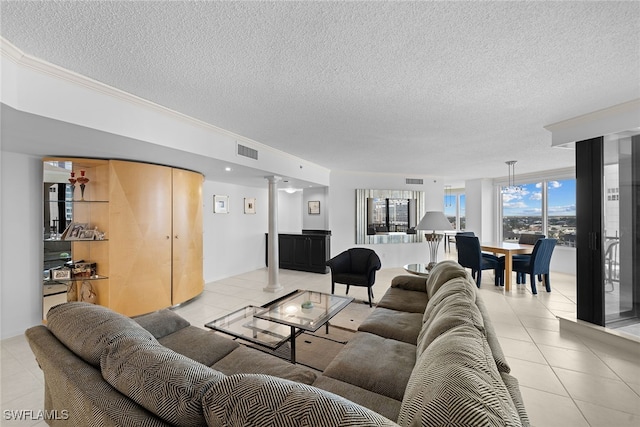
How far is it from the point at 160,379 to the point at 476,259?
17.3 feet

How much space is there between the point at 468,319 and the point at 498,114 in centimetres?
250

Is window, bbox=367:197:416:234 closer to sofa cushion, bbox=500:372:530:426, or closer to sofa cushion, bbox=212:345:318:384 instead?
sofa cushion, bbox=212:345:318:384

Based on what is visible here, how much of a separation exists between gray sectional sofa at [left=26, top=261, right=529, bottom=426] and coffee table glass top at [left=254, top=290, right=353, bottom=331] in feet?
2.00

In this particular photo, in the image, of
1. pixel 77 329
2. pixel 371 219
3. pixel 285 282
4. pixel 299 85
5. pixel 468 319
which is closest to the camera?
pixel 77 329

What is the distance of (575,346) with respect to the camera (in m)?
2.77

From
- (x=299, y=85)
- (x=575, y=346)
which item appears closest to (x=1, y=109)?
(x=299, y=85)

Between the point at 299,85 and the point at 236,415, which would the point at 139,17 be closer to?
the point at 299,85

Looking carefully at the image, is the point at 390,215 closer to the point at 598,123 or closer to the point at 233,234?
the point at 233,234

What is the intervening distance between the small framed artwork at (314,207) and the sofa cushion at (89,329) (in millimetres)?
5594

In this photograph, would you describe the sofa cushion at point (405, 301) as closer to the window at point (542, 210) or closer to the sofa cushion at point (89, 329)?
the sofa cushion at point (89, 329)

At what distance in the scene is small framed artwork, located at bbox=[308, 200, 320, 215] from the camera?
688 cm

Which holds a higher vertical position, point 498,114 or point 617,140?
point 498,114

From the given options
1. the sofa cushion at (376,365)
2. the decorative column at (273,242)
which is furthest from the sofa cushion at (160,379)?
the decorative column at (273,242)

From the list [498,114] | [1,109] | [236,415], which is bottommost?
[236,415]
